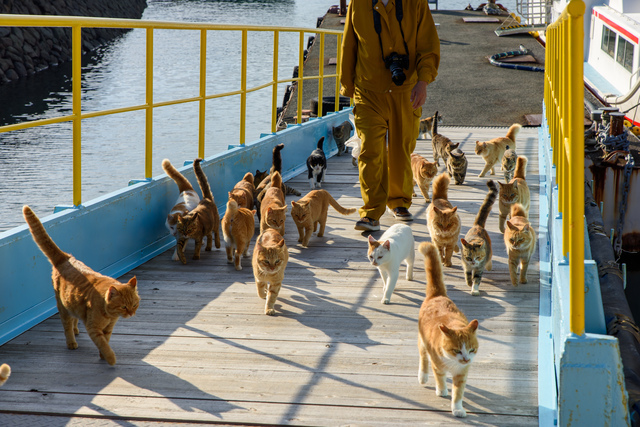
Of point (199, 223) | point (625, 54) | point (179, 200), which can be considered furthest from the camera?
point (625, 54)

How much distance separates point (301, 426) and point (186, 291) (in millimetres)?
1919

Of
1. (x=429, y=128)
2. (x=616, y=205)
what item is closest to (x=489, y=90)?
(x=429, y=128)

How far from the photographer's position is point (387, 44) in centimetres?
561

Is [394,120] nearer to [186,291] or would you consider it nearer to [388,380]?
[186,291]

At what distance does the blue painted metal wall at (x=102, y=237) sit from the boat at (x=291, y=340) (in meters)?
0.01

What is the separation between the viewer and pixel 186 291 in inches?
180

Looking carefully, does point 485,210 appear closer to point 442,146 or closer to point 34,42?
point 442,146

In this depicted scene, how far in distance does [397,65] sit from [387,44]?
9.0 inches

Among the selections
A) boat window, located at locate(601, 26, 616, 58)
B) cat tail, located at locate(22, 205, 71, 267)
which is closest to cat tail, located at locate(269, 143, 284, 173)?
cat tail, located at locate(22, 205, 71, 267)

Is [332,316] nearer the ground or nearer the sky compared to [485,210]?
nearer the ground

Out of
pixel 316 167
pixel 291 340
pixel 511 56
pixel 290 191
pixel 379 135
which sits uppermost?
pixel 511 56

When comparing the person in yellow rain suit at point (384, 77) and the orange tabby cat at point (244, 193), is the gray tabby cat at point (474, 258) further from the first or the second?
the orange tabby cat at point (244, 193)

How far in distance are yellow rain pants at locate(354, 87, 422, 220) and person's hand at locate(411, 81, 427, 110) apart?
16 centimetres

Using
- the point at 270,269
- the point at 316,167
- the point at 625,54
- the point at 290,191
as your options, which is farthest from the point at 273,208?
the point at 625,54
